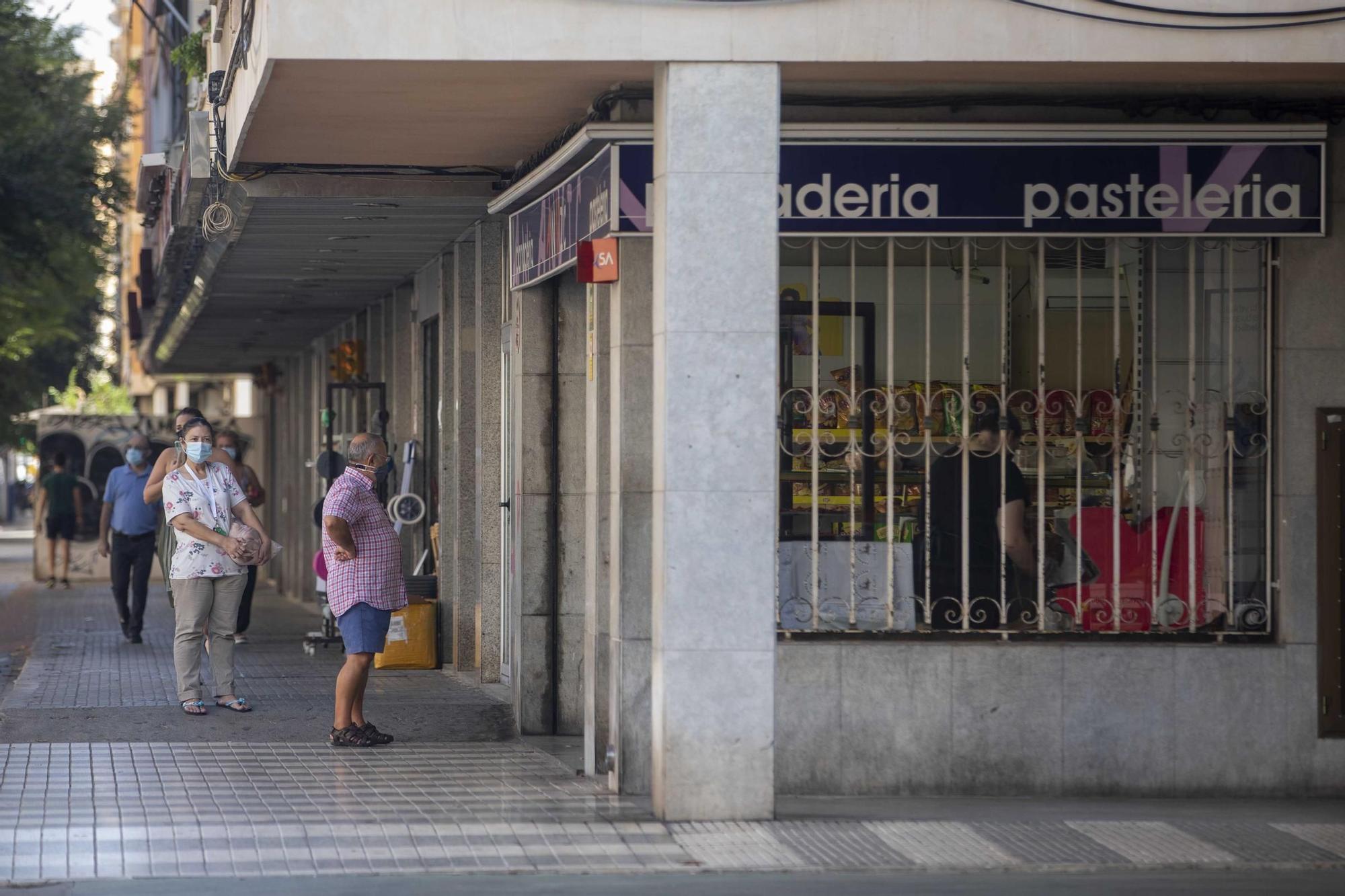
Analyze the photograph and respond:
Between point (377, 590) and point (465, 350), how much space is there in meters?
4.35

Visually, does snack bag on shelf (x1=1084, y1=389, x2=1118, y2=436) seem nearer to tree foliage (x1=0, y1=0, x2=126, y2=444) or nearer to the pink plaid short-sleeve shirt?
the pink plaid short-sleeve shirt

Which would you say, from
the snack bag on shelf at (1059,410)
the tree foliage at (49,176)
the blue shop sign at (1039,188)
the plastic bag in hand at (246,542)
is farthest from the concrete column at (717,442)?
the tree foliage at (49,176)

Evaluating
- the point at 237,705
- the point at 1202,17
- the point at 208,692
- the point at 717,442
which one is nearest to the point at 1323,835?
the point at 717,442

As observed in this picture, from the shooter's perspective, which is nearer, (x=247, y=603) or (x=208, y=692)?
(x=208, y=692)

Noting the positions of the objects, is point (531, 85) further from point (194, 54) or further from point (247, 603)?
point (247, 603)

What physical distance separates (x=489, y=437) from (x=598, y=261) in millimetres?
4675

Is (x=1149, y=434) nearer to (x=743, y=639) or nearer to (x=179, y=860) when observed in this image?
(x=743, y=639)

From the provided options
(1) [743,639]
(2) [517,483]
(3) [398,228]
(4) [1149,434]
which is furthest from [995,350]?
(3) [398,228]

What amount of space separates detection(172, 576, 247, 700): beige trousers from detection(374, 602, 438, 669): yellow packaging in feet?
9.21

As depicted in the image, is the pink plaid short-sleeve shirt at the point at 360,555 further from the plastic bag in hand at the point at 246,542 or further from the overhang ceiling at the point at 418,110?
the overhang ceiling at the point at 418,110

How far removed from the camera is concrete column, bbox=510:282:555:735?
11352 millimetres

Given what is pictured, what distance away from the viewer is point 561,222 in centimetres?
1032

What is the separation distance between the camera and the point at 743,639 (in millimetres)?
8430

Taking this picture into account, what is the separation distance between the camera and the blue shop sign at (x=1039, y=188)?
924 centimetres
